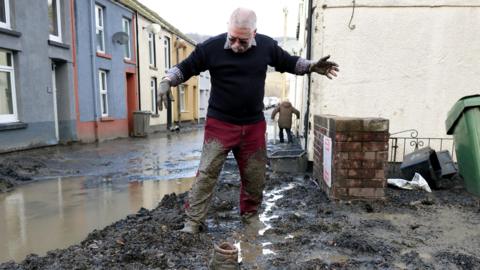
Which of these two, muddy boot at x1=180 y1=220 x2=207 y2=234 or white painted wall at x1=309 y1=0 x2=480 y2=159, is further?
white painted wall at x1=309 y1=0 x2=480 y2=159

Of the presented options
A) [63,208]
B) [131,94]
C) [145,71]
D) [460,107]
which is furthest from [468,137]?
[145,71]

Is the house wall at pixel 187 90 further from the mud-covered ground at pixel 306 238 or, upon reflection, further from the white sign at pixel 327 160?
the mud-covered ground at pixel 306 238

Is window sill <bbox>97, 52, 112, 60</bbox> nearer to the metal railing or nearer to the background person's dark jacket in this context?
the background person's dark jacket

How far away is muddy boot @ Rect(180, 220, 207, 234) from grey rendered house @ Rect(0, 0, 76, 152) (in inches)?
288

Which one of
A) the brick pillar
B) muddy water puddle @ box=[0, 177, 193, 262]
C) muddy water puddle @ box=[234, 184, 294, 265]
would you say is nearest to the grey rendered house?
muddy water puddle @ box=[0, 177, 193, 262]

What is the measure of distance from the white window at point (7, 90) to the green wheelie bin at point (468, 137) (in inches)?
365

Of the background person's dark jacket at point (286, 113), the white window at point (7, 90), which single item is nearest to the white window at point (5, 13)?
the white window at point (7, 90)

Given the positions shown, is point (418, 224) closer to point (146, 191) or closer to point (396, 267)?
point (396, 267)

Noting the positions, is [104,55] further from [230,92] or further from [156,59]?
[230,92]

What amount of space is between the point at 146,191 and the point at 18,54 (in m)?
6.05

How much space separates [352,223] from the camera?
3592 millimetres

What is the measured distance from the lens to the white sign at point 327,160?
A: 4.33m

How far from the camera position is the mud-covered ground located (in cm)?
273

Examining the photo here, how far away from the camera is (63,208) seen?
480cm
